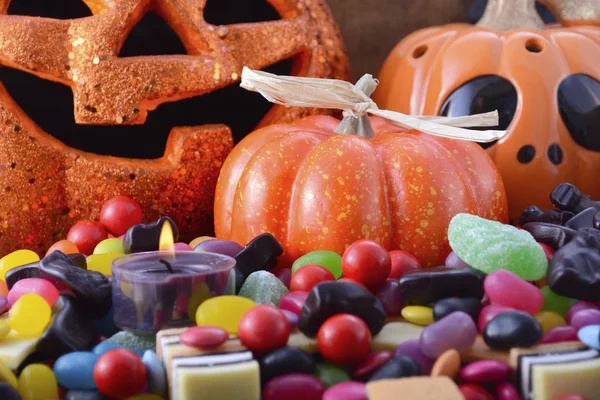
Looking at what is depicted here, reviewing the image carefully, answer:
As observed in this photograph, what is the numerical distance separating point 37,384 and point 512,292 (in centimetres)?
44

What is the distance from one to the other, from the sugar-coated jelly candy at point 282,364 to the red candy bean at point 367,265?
0.17 m

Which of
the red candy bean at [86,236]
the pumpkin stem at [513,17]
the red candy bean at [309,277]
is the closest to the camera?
the red candy bean at [309,277]

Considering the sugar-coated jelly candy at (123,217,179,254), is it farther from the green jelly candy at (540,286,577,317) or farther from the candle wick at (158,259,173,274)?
the green jelly candy at (540,286,577,317)

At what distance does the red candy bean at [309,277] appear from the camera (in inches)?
29.9

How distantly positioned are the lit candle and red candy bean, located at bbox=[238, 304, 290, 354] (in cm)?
8

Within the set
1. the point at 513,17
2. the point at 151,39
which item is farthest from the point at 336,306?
the point at 513,17

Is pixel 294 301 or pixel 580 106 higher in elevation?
pixel 580 106

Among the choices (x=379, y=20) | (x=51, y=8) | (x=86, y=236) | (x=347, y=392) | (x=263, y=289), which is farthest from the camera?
(x=379, y=20)

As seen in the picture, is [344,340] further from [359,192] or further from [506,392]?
[359,192]

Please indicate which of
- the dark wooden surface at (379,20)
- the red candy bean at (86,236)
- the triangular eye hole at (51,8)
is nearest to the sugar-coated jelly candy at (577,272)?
the red candy bean at (86,236)

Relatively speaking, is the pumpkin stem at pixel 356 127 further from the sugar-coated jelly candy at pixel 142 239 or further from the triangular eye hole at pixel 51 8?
the triangular eye hole at pixel 51 8

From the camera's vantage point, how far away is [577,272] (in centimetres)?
68

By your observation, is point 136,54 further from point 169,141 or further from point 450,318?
point 450,318

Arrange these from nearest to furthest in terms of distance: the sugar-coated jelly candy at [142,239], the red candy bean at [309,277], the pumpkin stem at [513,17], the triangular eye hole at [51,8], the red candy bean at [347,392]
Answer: the red candy bean at [347,392] < the red candy bean at [309,277] < the sugar-coated jelly candy at [142,239] < the triangular eye hole at [51,8] < the pumpkin stem at [513,17]
